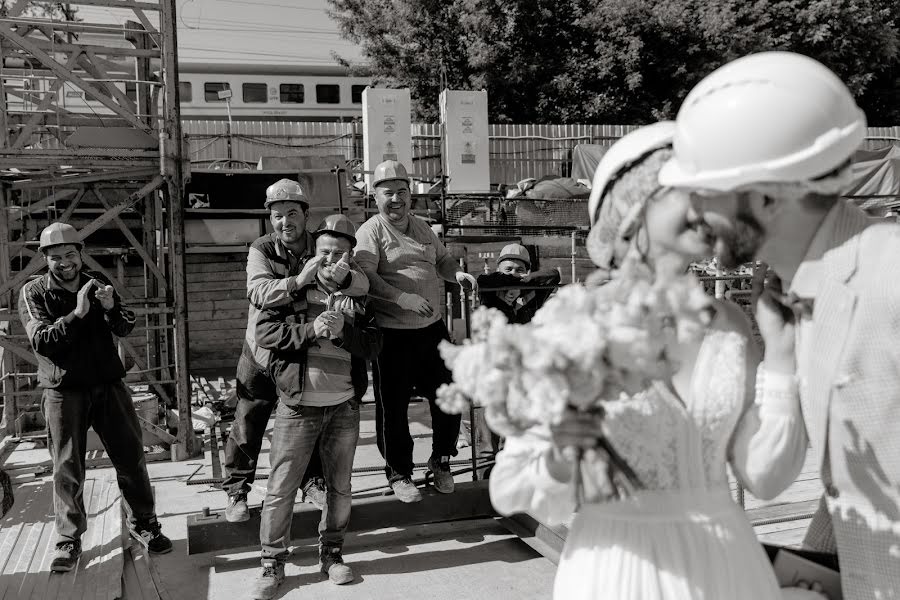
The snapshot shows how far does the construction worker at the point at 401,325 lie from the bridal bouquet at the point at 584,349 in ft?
11.5

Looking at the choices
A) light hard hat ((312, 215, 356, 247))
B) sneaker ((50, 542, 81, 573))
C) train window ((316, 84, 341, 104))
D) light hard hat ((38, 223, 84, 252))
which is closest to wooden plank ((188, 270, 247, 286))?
light hard hat ((38, 223, 84, 252))

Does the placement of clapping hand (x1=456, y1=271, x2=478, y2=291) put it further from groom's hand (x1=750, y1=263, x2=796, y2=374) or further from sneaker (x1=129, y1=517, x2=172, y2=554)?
groom's hand (x1=750, y1=263, x2=796, y2=374)

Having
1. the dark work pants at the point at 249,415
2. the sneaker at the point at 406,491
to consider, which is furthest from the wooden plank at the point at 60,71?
the sneaker at the point at 406,491

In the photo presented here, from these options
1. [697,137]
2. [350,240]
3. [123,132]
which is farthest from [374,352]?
[123,132]

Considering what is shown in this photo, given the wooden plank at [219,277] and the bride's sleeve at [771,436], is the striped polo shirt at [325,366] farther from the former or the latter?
the wooden plank at [219,277]

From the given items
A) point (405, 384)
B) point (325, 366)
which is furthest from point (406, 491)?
point (325, 366)

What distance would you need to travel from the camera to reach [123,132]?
7719 millimetres

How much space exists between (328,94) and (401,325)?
18.5 metres

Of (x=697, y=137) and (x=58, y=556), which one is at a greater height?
(x=697, y=137)

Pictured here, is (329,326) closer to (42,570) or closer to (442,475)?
(442,475)

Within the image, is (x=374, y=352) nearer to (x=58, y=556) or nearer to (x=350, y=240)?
(x=350, y=240)

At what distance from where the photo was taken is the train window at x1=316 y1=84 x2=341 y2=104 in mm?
22125

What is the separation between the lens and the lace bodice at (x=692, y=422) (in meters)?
1.54

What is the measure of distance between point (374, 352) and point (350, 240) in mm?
688
